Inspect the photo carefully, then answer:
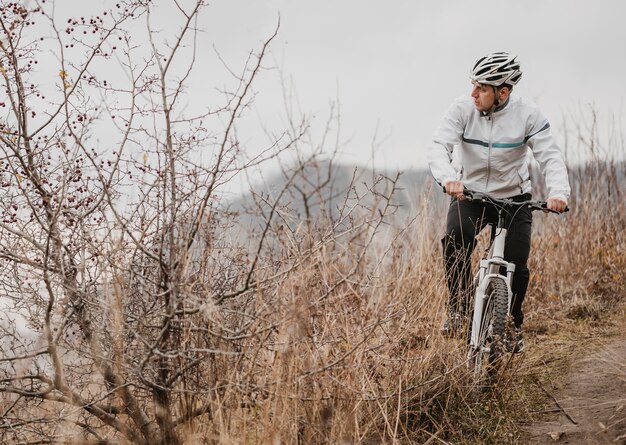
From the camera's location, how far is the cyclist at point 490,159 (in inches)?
155

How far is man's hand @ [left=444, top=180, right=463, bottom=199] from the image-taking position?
3.64 meters

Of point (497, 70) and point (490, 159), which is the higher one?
point (497, 70)

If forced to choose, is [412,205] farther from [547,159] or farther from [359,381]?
[359,381]

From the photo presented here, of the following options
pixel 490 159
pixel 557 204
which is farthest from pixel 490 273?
pixel 490 159

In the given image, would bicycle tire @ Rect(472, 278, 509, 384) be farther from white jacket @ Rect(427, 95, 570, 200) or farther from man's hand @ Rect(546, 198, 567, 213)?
white jacket @ Rect(427, 95, 570, 200)

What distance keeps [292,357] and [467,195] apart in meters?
1.48

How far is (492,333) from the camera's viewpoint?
373 cm

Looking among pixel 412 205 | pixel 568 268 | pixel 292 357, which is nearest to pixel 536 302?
pixel 568 268

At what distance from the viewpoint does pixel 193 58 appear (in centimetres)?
279

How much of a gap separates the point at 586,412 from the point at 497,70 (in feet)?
6.04

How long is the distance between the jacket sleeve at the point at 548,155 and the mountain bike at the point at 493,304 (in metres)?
0.14

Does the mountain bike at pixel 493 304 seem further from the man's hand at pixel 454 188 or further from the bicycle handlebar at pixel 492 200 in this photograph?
the man's hand at pixel 454 188

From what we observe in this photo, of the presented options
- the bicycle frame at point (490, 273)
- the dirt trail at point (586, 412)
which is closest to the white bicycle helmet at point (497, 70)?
the bicycle frame at point (490, 273)

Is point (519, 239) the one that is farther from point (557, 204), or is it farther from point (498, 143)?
point (498, 143)
